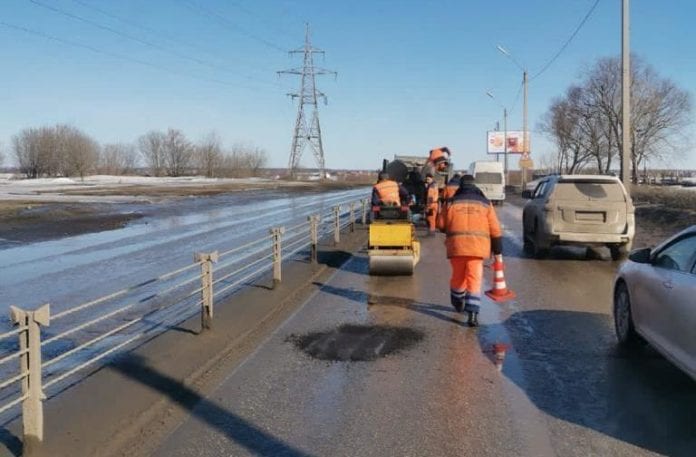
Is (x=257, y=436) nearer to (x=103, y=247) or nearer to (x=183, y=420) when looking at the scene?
(x=183, y=420)

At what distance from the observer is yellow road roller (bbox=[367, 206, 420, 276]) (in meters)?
12.1

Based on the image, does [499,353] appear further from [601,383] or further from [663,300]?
[663,300]

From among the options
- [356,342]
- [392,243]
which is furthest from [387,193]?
[356,342]

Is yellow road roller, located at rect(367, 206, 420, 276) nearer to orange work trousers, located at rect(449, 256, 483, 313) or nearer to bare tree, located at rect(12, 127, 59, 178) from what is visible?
orange work trousers, located at rect(449, 256, 483, 313)

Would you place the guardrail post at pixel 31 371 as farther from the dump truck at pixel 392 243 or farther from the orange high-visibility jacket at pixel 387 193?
the orange high-visibility jacket at pixel 387 193

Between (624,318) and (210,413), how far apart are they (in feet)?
14.3

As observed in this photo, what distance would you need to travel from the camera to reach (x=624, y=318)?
7.23m

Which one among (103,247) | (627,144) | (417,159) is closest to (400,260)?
(103,247)

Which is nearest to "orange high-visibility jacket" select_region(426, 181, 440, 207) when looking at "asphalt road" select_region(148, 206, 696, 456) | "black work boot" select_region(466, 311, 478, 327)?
"asphalt road" select_region(148, 206, 696, 456)

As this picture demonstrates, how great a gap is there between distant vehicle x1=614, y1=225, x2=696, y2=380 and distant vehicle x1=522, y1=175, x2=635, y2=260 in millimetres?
6915

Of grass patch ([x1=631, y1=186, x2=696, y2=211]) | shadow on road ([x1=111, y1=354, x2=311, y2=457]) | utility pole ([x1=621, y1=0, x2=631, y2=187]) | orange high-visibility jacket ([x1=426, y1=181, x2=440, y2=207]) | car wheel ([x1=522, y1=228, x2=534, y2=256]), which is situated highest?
utility pole ([x1=621, y1=0, x2=631, y2=187])

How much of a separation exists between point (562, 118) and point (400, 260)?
6874 centimetres

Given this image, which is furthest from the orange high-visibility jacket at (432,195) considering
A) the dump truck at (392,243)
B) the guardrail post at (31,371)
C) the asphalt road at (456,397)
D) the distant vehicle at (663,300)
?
the guardrail post at (31,371)

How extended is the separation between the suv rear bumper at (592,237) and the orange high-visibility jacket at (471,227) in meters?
6.24
